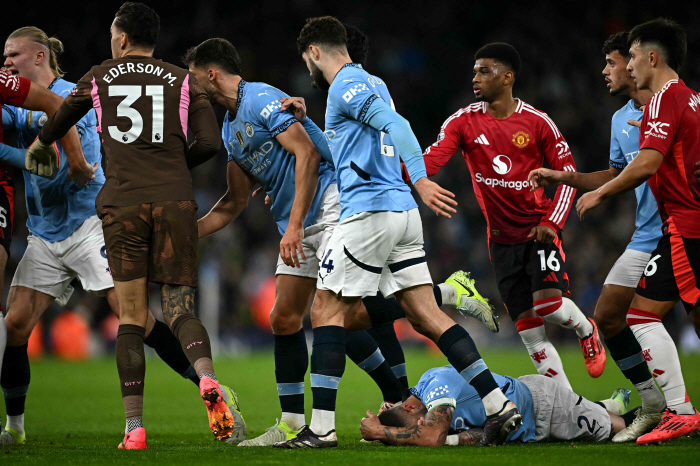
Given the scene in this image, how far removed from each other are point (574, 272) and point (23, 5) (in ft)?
47.7

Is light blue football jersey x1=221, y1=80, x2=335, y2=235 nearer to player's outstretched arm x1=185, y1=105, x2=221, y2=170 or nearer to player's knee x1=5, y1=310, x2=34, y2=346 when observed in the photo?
player's outstretched arm x1=185, y1=105, x2=221, y2=170

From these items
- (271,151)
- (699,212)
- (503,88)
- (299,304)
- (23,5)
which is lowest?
(299,304)

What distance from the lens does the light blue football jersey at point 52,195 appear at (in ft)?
17.6

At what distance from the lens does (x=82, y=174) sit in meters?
5.05

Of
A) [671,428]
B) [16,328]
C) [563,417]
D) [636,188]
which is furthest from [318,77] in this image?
[671,428]

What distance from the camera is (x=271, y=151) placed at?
191 inches

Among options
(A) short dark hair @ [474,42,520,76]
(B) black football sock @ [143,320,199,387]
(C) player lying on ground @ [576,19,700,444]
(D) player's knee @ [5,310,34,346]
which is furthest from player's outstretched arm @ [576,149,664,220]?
(D) player's knee @ [5,310,34,346]

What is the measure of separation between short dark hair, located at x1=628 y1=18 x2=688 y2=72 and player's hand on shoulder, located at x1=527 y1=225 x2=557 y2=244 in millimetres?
1546

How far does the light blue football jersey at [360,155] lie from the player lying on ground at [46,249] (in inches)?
73.3

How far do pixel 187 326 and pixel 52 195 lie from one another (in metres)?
2.01

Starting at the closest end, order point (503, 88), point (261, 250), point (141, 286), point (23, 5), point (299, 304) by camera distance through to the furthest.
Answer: point (141, 286)
point (299, 304)
point (503, 88)
point (261, 250)
point (23, 5)

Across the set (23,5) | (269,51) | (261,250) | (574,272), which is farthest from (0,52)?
(574,272)

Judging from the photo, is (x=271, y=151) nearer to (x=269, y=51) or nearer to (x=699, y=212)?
(x=699, y=212)

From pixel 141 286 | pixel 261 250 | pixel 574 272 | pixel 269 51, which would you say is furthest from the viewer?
pixel 269 51
